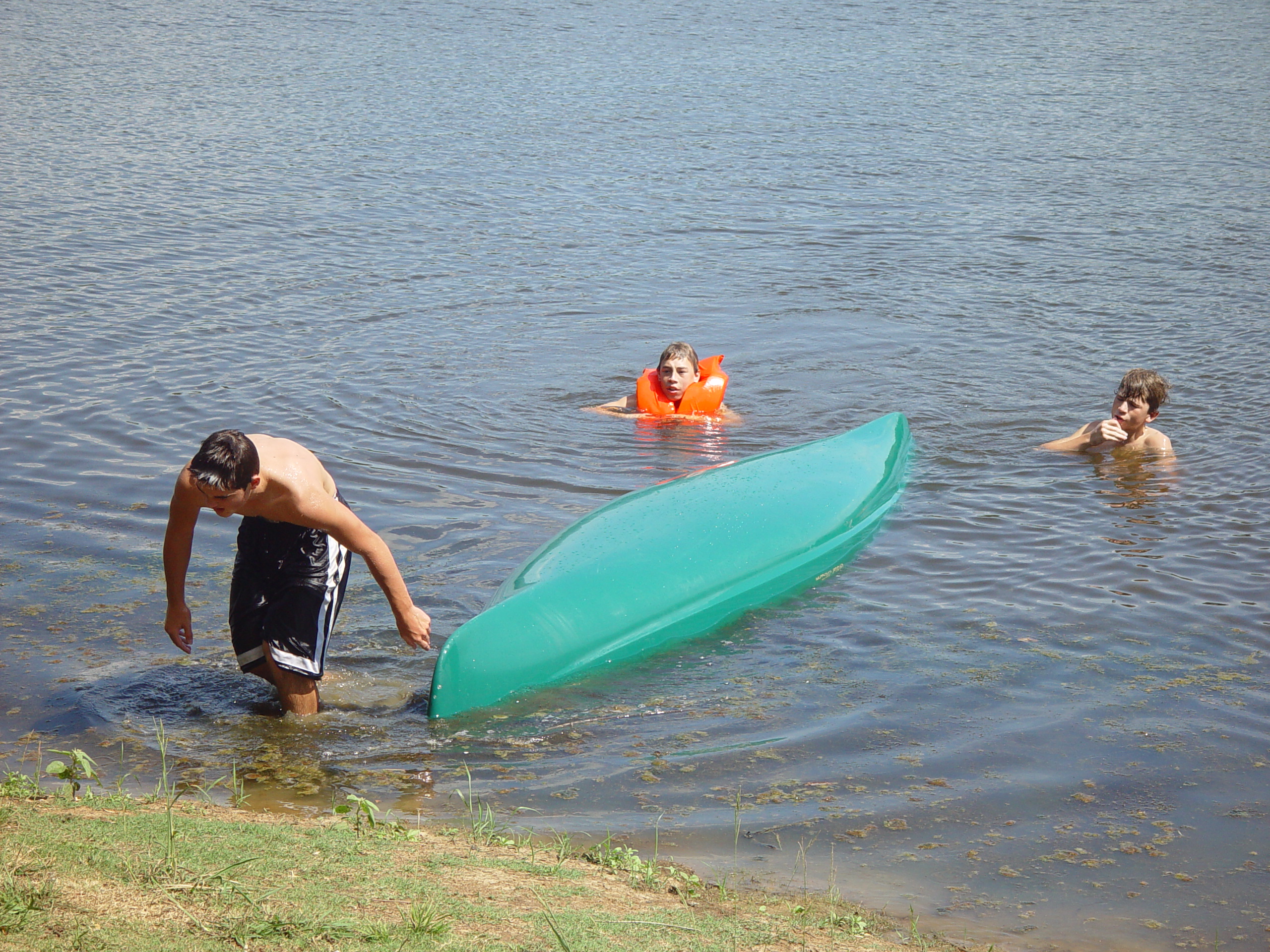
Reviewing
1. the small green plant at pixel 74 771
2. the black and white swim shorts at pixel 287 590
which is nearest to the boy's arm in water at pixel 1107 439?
the black and white swim shorts at pixel 287 590

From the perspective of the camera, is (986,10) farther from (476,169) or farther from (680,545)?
(680,545)

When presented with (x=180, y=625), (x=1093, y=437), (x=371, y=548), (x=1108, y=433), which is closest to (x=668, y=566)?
(x=371, y=548)

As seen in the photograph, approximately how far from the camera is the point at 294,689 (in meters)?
4.17

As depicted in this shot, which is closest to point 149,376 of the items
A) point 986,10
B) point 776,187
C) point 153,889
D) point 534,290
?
point 534,290

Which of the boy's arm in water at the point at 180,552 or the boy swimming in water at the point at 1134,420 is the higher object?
the boy swimming in water at the point at 1134,420

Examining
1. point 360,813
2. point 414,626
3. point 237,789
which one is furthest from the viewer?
point 414,626

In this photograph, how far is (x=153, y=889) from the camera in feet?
8.50

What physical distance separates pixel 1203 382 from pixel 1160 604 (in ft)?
12.5

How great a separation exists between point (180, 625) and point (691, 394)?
451 centimetres

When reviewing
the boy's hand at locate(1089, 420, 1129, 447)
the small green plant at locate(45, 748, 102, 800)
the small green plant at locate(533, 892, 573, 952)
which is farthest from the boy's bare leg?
the boy's hand at locate(1089, 420, 1129, 447)

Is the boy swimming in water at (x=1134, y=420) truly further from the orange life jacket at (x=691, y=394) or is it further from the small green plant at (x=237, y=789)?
the small green plant at (x=237, y=789)

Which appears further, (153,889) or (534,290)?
(534,290)

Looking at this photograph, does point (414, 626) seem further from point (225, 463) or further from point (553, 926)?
point (553, 926)

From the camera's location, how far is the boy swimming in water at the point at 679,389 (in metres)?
7.88
